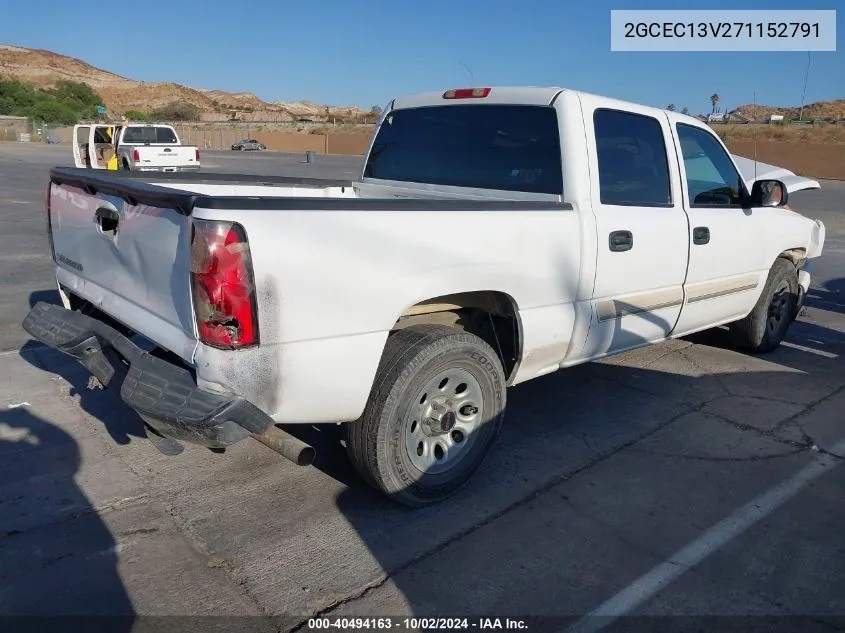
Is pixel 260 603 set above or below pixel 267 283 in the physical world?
below

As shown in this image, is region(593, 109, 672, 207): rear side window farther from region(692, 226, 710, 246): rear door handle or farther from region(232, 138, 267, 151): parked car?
region(232, 138, 267, 151): parked car

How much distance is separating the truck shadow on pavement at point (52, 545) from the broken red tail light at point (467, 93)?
3.10m

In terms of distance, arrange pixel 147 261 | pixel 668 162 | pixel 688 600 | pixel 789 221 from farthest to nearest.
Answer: pixel 789 221 < pixel 668 162 < pixel 147 261 < pixel 688 600

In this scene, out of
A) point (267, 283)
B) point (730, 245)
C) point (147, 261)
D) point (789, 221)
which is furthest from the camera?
point (789, 221)

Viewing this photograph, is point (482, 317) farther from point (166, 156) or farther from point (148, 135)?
point (148, 135)

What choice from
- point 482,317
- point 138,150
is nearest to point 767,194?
point 482,317

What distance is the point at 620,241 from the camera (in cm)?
404

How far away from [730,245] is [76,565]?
440cm

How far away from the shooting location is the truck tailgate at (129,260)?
2.85 m

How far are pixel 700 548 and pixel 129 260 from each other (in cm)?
290

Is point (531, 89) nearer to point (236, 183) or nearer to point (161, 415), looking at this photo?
point (236, 183)

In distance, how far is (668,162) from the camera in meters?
4.56

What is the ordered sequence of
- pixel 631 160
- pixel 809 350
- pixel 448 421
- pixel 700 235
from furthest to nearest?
pixel 809 350
pixel 700 235
pixel 631 160
pixel 448 421

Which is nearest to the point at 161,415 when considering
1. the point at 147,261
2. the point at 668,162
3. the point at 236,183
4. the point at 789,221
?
the point at 147,261
